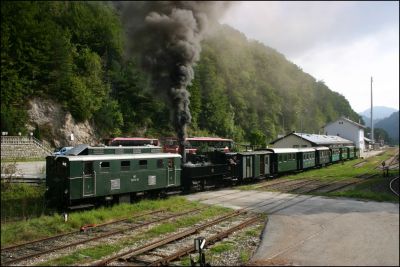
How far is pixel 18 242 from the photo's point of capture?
42.0ft

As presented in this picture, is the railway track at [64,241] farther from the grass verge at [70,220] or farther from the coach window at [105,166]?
the coach window at [105,166]

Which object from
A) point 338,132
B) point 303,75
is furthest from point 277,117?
point 303,75

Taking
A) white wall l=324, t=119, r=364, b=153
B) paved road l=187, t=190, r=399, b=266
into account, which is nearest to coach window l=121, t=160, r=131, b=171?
paved road l=187, t=190, r=399, b=266

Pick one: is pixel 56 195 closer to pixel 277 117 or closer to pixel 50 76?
pixel 50 76

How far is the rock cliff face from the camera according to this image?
47375 millimetres

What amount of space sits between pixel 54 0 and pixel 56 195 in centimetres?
5327

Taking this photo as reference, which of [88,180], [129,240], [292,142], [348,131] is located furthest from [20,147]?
[348,131]

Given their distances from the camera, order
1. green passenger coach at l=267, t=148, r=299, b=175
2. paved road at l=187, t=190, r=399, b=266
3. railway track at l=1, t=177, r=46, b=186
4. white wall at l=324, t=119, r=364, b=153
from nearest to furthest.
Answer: paved road at l=187, t=190, r=399, b=266 → railway track at l=1, t=177, r=46, b=186 → green passenger coach at l=267, t=148, r=299, b=175 → white wall at l=324, t=119, r=364, b=153

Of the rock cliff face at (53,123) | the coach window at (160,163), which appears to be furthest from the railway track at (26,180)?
the rock cliff face at (53,123)

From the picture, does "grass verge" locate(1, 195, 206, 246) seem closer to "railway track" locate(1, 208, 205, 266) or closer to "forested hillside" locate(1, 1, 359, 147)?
"railway track" locate(1, 208, 205, 266)

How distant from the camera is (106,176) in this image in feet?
56.8

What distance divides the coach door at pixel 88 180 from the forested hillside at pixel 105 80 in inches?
333

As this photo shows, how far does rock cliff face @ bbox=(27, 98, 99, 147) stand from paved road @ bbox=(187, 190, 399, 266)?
108ft

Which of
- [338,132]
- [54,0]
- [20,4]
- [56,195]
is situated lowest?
[56,195]
